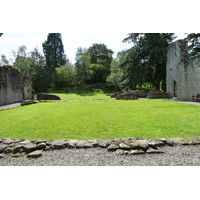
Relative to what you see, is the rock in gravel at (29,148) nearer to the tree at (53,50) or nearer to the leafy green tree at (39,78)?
the leafy green tree at (39,78)

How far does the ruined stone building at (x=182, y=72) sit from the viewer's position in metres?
14.0

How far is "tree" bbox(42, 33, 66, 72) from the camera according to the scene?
45844mm

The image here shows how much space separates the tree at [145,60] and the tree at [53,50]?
28978 millimetres

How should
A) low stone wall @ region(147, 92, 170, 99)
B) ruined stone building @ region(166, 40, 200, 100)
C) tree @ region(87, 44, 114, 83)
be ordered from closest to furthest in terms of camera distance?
ruined stone building @ region(166, 40, 200, 100)
low stone wall @ region(147, 92, 170, 99)
tree @ region(87, 44, 114, 83)

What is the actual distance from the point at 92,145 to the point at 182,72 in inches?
601

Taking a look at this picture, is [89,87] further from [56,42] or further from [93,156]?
[93,156]

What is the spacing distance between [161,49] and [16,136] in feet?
62.8

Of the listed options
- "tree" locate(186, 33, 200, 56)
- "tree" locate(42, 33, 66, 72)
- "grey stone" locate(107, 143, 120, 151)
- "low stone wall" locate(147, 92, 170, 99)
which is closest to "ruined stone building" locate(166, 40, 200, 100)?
"low stone wall" locate(147, 92, 170, 99)

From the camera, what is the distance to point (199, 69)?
44.3 feet

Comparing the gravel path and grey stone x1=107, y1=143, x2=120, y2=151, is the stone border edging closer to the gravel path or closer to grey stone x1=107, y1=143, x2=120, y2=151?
grey stone x1=107, y1=143, x2=120, y2=151

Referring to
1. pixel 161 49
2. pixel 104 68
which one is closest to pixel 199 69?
→ pixel 161 49

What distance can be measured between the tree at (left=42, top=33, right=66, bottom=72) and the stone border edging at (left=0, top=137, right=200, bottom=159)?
43.3 metres

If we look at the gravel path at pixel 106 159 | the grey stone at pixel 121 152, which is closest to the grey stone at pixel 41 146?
the gravel path at pixel 106 159

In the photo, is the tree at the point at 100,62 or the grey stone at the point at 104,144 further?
the tree at the point at 100,62
